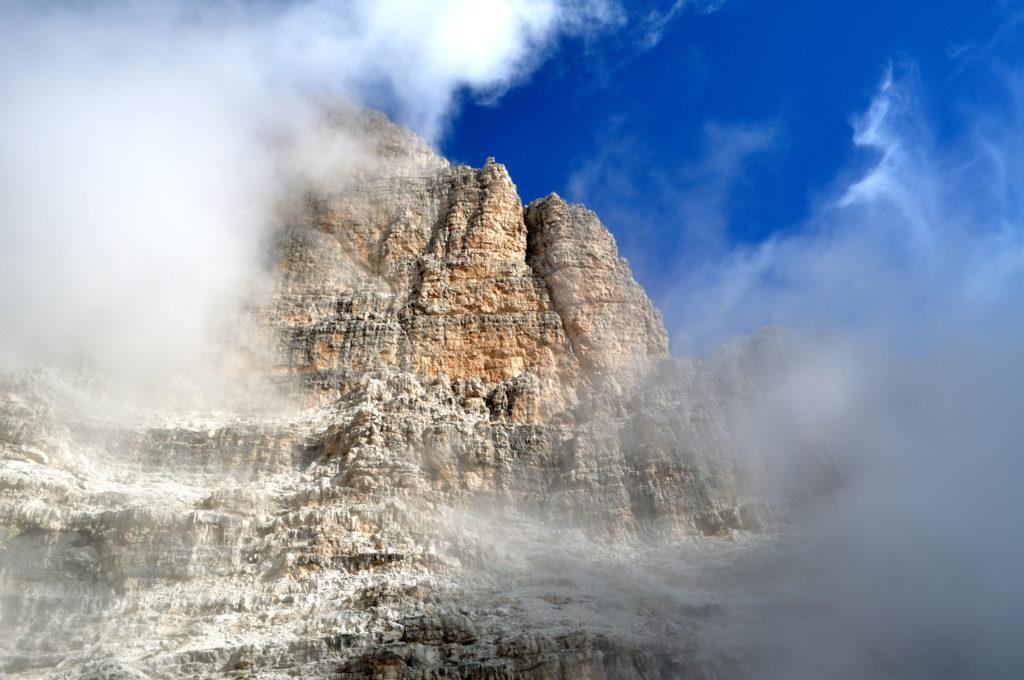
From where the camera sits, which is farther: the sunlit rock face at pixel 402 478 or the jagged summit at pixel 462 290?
the jagged summit at pixel 462 290

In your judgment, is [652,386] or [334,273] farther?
[334,273]

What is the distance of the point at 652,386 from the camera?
3884 cm

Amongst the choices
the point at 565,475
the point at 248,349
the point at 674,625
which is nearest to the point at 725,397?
the point at 565,475

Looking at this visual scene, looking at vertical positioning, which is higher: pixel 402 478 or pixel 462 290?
pixel 462 290

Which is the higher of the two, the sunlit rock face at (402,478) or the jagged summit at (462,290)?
the jagged summit at (462,290)

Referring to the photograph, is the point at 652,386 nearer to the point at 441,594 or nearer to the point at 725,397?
the point at 725,397

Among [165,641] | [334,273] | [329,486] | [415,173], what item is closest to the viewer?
[165,641]

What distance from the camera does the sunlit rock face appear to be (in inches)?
963

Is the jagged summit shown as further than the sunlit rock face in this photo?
Yes

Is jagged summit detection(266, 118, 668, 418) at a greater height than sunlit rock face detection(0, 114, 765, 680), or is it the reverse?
jagged summit detection(266, 118, 668, 418)

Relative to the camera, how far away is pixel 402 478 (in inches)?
1236

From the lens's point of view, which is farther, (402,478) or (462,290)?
(462,290)

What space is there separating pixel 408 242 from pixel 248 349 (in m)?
12.6

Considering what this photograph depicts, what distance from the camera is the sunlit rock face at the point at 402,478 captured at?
80.2 ft
